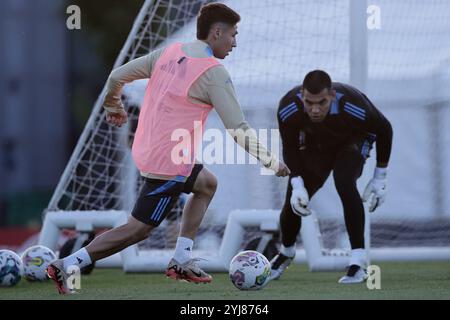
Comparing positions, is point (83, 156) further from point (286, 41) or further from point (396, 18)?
point (396, 18)

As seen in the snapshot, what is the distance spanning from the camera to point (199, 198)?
707 centimetres

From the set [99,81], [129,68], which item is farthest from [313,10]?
[99,81]

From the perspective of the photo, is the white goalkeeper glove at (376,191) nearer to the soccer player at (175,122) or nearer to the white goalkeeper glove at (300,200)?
the white goalkeeper glove at (300,200)

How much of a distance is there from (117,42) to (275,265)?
1355 cm

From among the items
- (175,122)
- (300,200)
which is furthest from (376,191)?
(175,122)

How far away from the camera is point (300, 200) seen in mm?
7492

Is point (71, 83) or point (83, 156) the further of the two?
point (71, 83)

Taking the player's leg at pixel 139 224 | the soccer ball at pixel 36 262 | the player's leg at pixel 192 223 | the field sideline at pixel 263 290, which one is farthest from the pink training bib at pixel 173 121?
the soccer ball at pixel 36 262

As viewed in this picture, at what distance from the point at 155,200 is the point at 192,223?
498mm

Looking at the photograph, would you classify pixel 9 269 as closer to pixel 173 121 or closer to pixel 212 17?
pixel 173 121

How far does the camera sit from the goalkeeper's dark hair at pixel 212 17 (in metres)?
6.84

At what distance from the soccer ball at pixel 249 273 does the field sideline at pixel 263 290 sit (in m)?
0.07

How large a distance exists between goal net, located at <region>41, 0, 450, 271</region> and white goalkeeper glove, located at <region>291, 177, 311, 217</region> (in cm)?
121

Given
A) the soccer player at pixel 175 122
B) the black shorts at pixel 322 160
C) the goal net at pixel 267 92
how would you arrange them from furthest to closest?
the goal net at pixel 267 92
the black shorts at pixel 322 160
the soccer player at pixel 175 122
